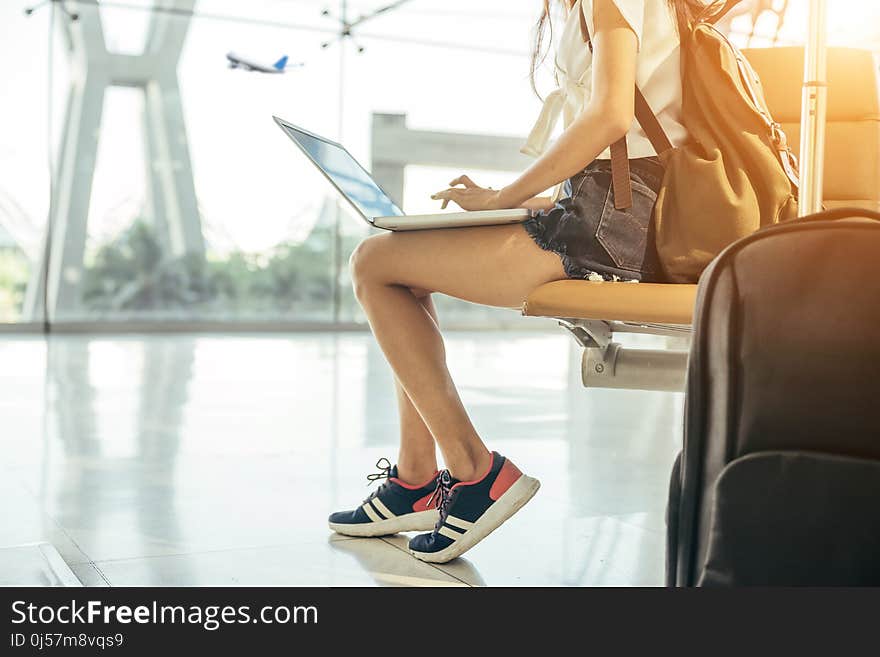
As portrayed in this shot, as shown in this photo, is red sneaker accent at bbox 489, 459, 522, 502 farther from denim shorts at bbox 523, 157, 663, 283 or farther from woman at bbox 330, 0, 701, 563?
denim shorts at bbox 523, 157, 663, 283

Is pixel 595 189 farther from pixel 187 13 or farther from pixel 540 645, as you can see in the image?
pixel 187 13

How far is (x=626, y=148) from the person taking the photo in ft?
5.30

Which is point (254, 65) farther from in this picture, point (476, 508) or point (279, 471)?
point (476, 508)

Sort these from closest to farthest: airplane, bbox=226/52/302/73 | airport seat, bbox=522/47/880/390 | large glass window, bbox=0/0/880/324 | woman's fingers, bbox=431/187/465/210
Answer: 1. airport seat, bbox=522/47/880/390
2. woman's fingers, bbox=431/187/465/210
3. large glass window, bbox=0/0/880/324
4. airplane, bbox=226/52/302/73

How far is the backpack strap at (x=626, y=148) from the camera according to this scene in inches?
62.5

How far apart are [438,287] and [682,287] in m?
0.42

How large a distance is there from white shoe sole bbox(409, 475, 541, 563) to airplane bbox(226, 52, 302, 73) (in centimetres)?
855

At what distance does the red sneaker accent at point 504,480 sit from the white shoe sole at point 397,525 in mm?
192

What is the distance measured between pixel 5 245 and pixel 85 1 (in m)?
2.36

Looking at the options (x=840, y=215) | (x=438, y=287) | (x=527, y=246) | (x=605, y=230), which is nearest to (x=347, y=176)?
(x=438, y=287)

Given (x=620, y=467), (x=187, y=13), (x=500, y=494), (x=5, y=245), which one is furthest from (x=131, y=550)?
(x=187, y=13)

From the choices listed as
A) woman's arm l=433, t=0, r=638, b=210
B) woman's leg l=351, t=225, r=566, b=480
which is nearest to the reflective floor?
woman's leg l=351, t=225, r=566, b=480

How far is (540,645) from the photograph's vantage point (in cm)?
105

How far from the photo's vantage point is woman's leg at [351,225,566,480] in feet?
5.41
